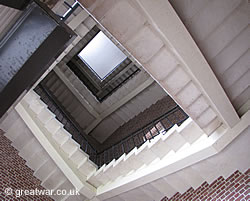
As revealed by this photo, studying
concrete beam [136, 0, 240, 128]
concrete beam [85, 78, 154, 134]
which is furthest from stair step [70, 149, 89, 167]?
concrete beam [85, 78, 154, 134]

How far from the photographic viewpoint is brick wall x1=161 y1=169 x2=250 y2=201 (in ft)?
16.2

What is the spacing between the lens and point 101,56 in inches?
587

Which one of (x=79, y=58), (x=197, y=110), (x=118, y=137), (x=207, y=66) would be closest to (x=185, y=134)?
(x=197, y=110)

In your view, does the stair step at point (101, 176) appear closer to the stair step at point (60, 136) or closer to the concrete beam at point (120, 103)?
the stair step at point (60, 136)

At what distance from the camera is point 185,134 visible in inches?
210

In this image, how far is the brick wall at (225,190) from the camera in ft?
16.2

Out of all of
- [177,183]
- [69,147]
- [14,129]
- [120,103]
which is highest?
[14,129]

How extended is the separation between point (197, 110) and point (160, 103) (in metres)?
7.42

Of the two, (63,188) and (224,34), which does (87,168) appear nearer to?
(63,188)

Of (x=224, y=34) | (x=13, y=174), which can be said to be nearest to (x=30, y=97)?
(x=13, y=174)

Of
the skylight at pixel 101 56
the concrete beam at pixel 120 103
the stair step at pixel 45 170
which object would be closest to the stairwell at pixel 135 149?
the stair step at pixel 45 170

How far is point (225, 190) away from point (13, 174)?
5.50 metres

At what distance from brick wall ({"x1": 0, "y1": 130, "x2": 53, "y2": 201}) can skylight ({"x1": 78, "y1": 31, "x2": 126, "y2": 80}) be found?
8.44 m

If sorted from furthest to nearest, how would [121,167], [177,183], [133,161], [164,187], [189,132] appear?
[121,167]
[133,161]
[164,187]
[177,183]
[189,132]
